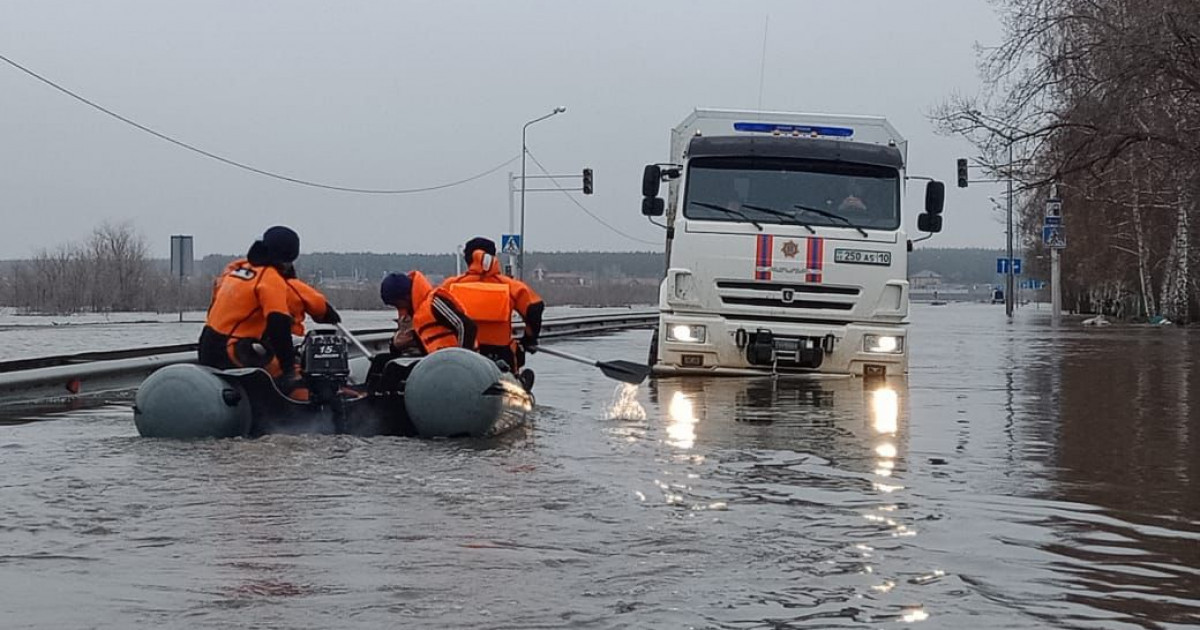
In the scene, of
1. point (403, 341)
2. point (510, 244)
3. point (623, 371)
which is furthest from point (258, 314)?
point (510, 244)

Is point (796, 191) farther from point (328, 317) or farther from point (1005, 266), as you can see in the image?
point (1005, 266)

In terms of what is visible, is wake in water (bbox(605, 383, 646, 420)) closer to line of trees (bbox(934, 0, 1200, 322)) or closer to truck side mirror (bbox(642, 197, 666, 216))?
truck side mirror (bbox(642, 197, 666, 216))

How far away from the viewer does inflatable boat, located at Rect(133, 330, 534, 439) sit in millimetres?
10641

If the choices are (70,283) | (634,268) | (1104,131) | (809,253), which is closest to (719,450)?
(809,253)

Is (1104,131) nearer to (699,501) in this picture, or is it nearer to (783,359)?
(783,359)

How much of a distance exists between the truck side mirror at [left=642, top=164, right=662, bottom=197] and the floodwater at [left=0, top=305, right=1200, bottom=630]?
475cm

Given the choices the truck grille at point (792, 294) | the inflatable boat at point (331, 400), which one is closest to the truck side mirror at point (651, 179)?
the truck grille at point (792, 294)

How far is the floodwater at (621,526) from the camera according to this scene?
568 centimetres

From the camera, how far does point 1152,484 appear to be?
362 inches

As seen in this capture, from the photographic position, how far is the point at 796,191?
16.7 metres

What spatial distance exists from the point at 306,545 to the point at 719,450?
14.5 feet

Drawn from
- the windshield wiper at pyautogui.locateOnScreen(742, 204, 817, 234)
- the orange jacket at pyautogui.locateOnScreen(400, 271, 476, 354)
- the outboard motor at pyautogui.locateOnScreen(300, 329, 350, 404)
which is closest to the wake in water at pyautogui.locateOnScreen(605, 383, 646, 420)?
the orange jacket at pyautogui.locateOnScreen(400, 271, 476, 354)

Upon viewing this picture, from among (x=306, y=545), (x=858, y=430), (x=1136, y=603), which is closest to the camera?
(x=1136, y=603)

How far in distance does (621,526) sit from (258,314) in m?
4.84
